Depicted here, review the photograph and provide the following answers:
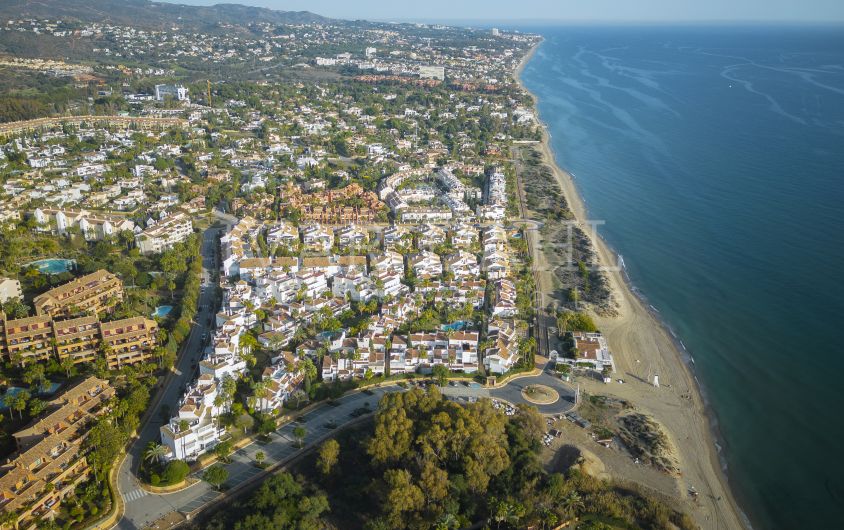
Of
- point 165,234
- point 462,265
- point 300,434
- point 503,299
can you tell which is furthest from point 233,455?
point 165,234

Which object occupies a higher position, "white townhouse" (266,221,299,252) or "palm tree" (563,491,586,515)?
"palm tree" (563,491,586,515)

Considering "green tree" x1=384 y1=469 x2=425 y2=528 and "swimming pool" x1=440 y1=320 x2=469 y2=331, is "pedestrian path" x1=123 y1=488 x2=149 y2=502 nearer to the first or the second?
"green tree" x1=384 y1=469 x2=425 y2=528

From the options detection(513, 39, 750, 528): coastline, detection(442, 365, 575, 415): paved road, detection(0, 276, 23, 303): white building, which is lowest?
detection(513, 39, 750, 528): coastline

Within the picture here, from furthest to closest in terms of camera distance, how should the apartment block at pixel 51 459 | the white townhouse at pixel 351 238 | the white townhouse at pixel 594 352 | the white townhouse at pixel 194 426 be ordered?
1. the white townhouse at pixel 351 238
2. the white townhouse at pixel 594 352
3. the white townhouse at pixel 194 426
4. the apartment block at pixel 51 459

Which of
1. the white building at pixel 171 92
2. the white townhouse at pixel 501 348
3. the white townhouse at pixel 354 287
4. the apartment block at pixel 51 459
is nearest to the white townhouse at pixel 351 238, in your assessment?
the white townhouse at pixel 354 287

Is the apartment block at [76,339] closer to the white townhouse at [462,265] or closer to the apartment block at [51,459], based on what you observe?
the apartment block at [51,459]

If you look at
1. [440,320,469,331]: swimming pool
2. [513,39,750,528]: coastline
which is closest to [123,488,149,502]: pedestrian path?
[440,320,469,331]: swimming pool

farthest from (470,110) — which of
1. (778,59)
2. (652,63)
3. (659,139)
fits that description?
(778,59)
